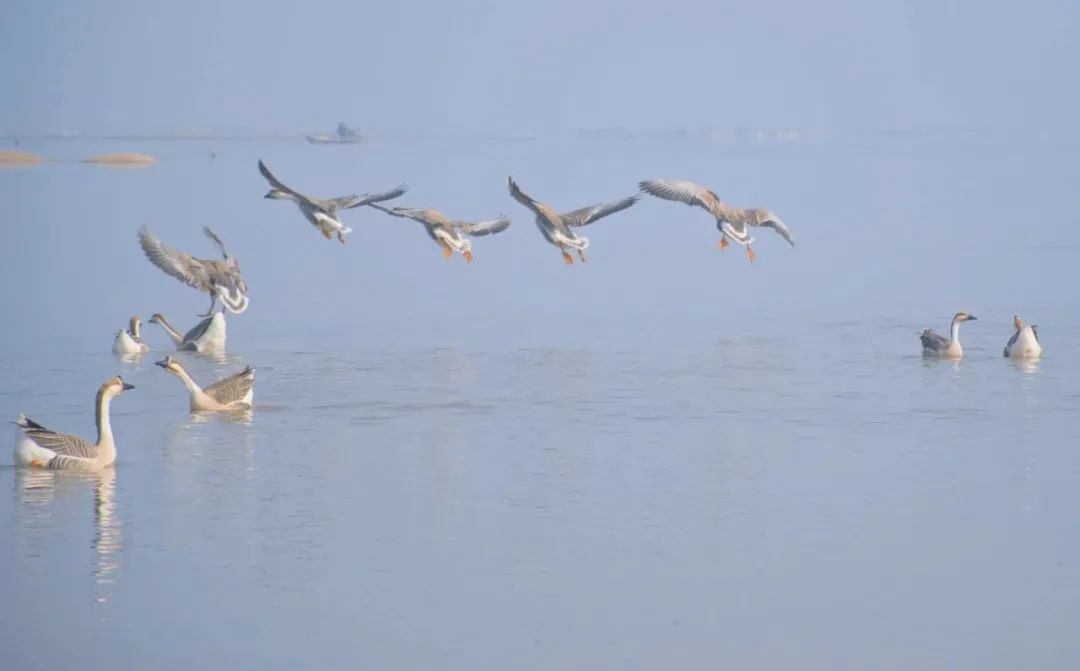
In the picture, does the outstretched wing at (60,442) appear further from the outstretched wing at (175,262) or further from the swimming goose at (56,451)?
the outstretched wing at (175,262)

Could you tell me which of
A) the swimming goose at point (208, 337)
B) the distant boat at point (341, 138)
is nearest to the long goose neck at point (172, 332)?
the swimming goose at point (208, 337)

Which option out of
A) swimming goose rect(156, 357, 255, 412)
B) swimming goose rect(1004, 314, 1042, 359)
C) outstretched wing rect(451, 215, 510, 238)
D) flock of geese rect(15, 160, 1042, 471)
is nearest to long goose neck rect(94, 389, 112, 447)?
swimming goose rect(156, 357, 255, 412)

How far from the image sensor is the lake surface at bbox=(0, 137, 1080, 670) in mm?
9336

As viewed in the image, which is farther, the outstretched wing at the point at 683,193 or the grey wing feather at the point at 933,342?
the outstretched wing at the point at 683,193

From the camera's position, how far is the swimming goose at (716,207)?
21703mm

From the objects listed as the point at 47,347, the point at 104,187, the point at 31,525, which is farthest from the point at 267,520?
the point at 104,187

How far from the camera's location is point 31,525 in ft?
37.5

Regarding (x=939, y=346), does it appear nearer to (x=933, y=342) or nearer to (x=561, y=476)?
(x=933, y=342)

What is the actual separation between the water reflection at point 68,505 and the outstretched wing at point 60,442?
148mm

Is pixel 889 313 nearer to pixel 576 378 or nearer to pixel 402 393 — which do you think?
pixel 576 378

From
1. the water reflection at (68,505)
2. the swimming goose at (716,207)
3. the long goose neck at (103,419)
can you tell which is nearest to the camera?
the water reflection at (68,505)

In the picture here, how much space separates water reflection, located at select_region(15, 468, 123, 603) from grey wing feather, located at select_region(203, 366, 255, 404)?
2.42 meters

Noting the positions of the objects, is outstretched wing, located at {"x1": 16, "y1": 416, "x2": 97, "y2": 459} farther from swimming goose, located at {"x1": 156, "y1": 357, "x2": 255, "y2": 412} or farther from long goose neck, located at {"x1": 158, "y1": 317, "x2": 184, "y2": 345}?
long goose neck, located at {"x1": 158, "y1": 317, "x2": 184, "y2": 345}

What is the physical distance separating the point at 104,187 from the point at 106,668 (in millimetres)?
Answer: 45261
